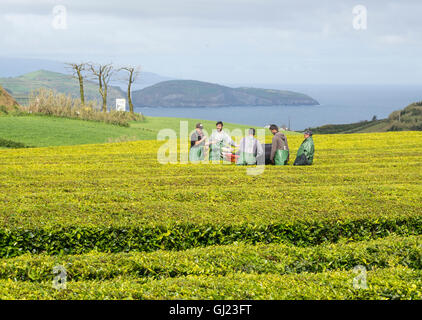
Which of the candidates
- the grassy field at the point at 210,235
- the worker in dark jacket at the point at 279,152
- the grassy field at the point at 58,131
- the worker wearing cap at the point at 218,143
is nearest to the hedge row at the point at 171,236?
the grassy field at the point at 210,235

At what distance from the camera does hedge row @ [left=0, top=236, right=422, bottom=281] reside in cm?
773

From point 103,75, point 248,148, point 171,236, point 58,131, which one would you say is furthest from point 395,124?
point 171,236

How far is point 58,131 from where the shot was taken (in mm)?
34938

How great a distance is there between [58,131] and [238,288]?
3095 cm

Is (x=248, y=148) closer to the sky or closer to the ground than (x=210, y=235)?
closer to the sky

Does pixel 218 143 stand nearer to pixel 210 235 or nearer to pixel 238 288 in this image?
pixel 210 235

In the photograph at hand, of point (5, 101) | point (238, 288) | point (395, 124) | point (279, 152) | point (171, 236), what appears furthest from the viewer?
point (395, 124)

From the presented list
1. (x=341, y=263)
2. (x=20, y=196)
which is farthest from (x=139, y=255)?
(x=20, y=196)

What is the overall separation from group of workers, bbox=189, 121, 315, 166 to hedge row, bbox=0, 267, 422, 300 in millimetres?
10185

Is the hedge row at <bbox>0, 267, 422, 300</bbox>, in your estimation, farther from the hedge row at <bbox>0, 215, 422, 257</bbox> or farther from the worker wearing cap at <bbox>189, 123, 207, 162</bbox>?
the worker wearing cap at <bbox>189, 123, 207, 162</bbox>

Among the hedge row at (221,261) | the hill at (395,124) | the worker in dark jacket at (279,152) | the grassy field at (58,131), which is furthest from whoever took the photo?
the hill at (395,124)

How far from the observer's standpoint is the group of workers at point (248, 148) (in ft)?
57.4

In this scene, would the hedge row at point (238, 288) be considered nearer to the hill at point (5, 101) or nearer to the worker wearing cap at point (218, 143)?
the worker wearing cap at point (218, 143)

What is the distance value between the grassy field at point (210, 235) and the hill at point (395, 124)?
76.0 meters
